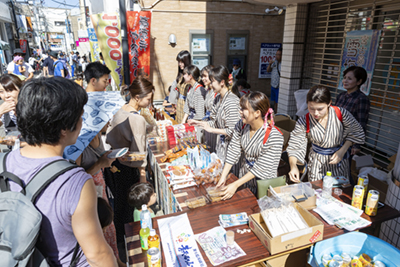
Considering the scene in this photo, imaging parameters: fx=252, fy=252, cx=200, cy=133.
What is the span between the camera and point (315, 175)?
3137 millimetres

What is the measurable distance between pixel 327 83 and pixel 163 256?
5836 mm

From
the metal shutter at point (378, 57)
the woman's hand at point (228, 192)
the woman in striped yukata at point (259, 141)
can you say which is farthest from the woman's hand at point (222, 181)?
the metal shutter at point (378, 57)

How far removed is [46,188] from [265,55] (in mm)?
10815

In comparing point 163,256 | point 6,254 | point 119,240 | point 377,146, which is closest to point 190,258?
point 163,256

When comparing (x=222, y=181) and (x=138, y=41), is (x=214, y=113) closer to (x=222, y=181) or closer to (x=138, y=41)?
(x=222, y=181)

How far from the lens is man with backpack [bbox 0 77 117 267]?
1.11m

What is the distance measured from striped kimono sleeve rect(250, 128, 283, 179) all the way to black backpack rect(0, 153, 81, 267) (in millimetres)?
2014

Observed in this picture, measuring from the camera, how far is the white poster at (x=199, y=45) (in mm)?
9922

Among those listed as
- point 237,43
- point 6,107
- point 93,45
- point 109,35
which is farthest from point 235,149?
point 93,45

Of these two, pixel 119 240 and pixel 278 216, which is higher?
pixel 278 216

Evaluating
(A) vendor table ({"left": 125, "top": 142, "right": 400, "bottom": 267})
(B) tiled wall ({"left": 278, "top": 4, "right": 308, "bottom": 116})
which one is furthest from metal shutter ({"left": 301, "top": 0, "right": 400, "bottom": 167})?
(A) vendor table ({"left": 125, "top": 142, "right": 400, "bottom": 267})

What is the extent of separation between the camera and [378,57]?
486 centimetres

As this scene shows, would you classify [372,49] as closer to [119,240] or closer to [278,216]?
[278,216]

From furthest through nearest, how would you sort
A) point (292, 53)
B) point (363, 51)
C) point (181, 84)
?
point (292, 53) < point (181, 84) < point (363, 51)
